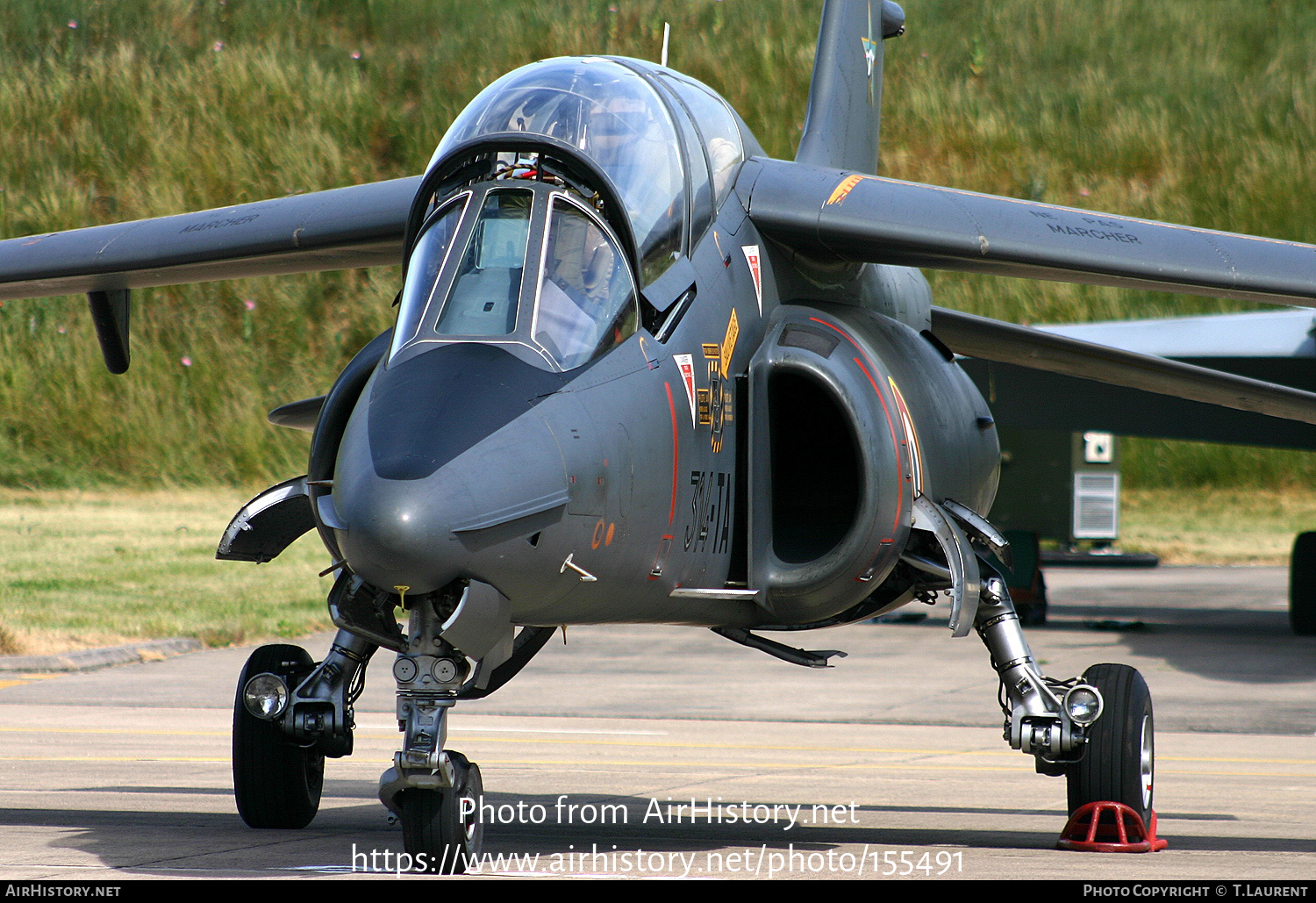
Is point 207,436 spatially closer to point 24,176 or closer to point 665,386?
point 24,176

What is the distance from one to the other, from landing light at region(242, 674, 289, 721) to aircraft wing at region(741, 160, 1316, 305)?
114 inches

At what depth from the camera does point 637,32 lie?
38.8 m

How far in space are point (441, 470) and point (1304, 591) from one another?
1545cm

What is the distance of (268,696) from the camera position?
7004mm

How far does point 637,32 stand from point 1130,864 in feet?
113

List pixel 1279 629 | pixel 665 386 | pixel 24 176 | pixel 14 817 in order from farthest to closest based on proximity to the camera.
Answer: pixel 24 176 < pixel 1279 629 < pixel 14 817 < pixel 665 386

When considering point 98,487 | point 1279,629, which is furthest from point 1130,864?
point 98,487

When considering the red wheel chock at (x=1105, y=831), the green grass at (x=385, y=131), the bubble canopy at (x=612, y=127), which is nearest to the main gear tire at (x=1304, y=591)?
the red wheel chock at (x=1105, y=831)

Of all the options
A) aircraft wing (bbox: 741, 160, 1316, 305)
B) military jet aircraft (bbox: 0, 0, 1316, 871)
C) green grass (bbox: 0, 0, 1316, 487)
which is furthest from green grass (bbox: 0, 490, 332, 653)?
aircraft wing (bbox: 741, 160, 1316, 305)

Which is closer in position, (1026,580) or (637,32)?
(1026,580)

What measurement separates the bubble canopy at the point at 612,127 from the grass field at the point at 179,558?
10818 mm

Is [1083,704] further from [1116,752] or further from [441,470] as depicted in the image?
[441,470]

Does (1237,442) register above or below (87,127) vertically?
below

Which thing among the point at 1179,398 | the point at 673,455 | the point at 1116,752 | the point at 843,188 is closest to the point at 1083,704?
the point at 1116,752
